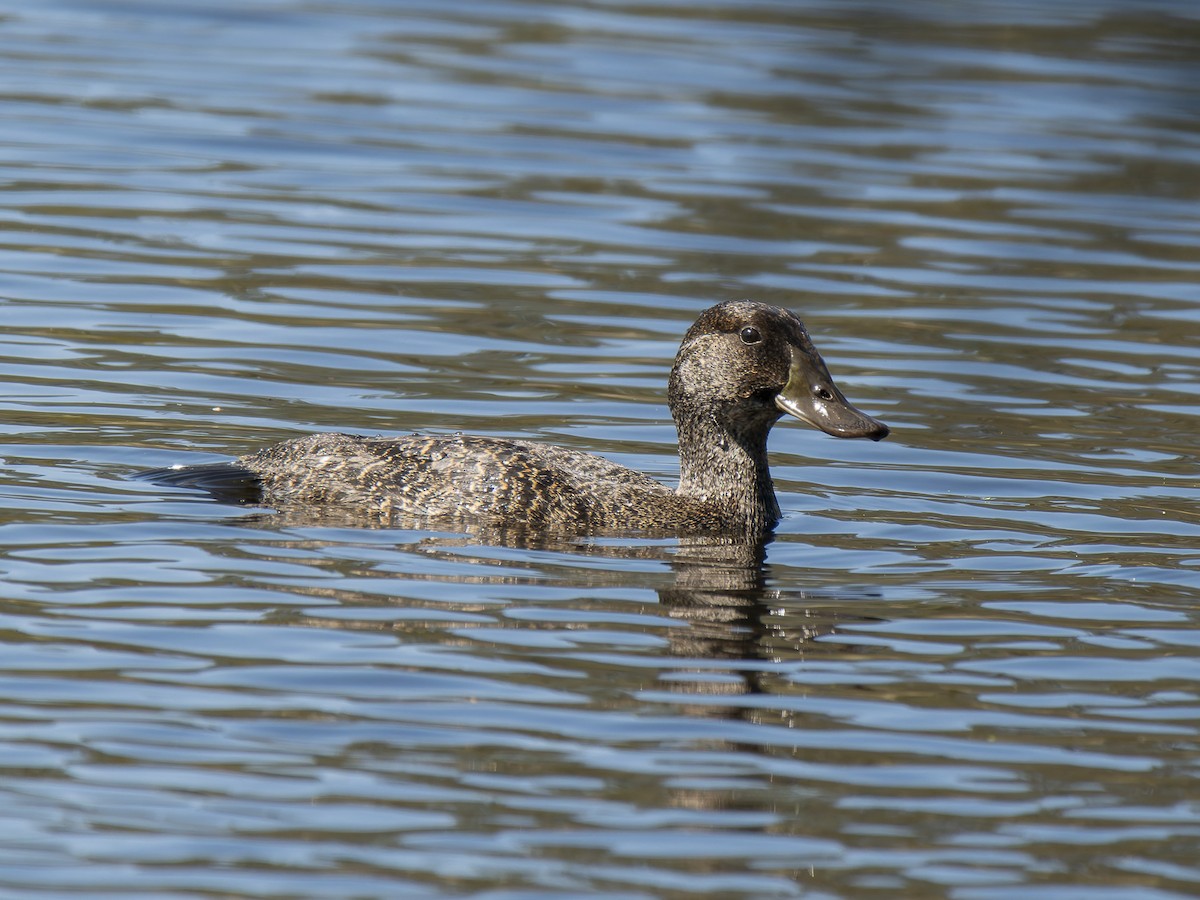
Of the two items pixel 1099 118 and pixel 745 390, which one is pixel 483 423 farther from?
pixel 1099 118

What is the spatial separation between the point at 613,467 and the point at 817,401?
1.01 metres

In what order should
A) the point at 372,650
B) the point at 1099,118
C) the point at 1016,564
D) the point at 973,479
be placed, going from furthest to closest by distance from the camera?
1. the point at 1099,118
2. the point at 973,479
3. the point at 1016,564
4. the point at 372,650

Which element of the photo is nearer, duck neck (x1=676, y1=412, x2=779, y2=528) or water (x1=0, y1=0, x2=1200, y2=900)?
water (x1=0, y1=0, x2=1200, y2=900)

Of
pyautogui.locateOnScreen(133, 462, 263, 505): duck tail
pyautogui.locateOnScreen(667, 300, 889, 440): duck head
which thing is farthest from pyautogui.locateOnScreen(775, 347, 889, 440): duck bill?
pyautogui.locateOnScreen(133, 462, 263, 505): duck tail

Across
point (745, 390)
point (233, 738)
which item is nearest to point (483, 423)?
point (745, 390)

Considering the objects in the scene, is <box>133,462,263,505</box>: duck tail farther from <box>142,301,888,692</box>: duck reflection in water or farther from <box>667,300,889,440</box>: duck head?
<box>667,300,889,440</box>: duck head

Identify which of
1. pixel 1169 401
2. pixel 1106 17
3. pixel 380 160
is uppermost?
pixel 1106 17

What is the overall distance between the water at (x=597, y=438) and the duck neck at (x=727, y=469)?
0.25 meters

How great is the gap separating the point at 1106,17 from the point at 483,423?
51.2ft

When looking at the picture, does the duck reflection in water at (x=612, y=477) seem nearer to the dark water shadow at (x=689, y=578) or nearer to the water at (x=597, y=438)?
the dark water shadow at (x=689, y=578)

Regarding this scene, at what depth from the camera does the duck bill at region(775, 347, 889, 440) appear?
32.4ft

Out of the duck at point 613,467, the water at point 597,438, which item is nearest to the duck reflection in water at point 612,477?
the duck at point 613,467

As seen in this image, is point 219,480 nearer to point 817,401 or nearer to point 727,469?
point 727,469

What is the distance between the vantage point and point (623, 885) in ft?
19.3
